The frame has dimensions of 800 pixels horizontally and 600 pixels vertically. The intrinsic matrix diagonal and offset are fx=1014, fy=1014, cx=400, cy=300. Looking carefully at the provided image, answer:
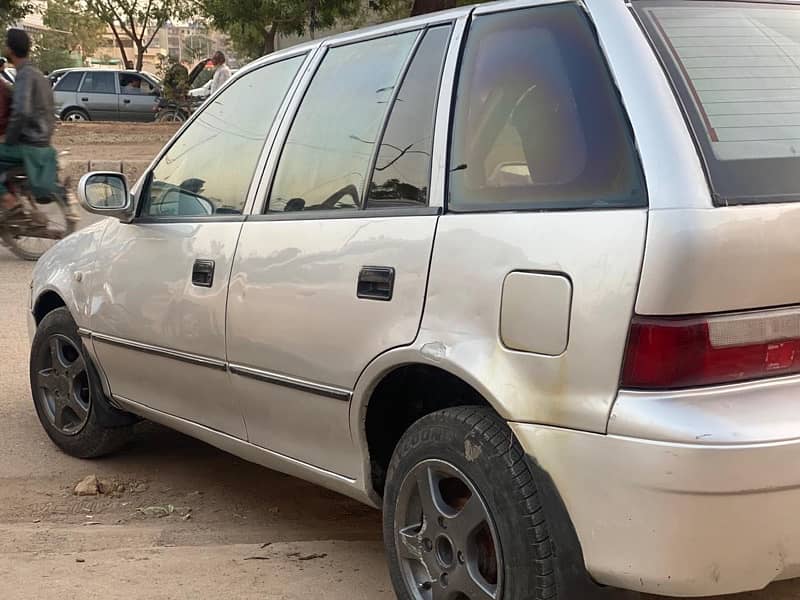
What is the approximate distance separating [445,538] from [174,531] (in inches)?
61.4

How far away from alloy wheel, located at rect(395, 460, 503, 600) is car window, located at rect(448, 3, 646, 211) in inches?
30.0

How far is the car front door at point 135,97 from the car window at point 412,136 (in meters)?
25.8

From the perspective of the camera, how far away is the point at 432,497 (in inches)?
110

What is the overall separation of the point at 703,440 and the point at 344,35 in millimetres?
2043

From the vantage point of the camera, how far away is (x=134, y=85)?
2769cm

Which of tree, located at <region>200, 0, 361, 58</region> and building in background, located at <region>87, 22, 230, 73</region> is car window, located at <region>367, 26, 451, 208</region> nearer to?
tree, located at <region>200, 0, 361, 58</region>

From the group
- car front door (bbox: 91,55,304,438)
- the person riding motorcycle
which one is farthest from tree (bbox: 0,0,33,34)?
car front door (bbox: 91,55,304,438)

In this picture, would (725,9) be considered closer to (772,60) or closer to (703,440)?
(772,60)

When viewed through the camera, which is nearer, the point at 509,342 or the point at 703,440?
the point at 703,440

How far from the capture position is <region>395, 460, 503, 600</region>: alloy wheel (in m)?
2.66

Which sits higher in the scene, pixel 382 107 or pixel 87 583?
pixel 382 107

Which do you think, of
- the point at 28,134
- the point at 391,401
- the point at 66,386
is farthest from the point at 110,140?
the point at 391,401

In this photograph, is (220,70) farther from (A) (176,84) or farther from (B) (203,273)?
(B) (203,273)

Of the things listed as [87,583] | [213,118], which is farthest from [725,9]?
[87,583]
